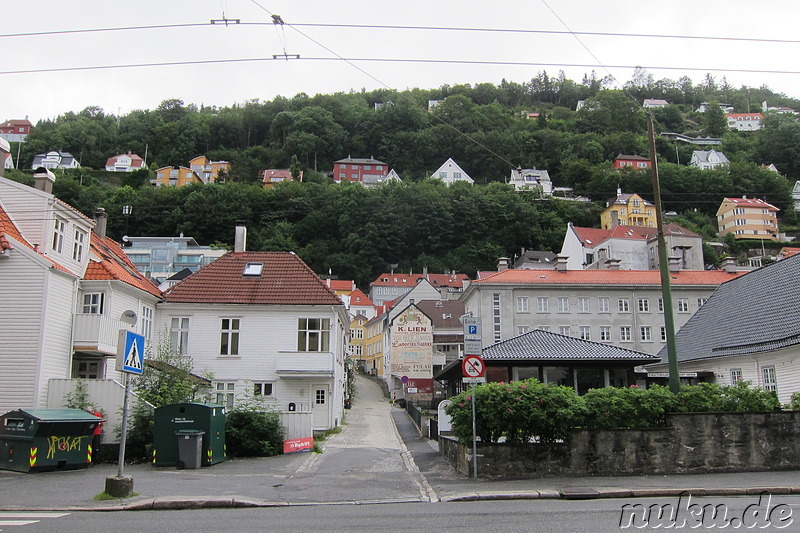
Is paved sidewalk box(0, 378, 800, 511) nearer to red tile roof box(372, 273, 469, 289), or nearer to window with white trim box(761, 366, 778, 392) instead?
window with white trim box(761, 366, 778, 392)

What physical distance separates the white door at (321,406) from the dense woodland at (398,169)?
159 ft

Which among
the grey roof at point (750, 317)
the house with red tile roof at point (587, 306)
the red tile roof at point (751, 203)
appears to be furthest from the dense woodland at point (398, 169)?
the grey roof at point (750, 317)

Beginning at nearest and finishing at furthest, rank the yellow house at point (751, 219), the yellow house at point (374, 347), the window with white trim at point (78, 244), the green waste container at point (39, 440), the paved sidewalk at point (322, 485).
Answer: the paved sidewalk at point (322, 485) < the green waste container at point (39, 440) < the window with white trim at point (78, 244) < the yellow house at point (374, 347) < the yellow house at point (751, 219)

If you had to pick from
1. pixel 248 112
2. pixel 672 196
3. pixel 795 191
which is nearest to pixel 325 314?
pixel 672 196

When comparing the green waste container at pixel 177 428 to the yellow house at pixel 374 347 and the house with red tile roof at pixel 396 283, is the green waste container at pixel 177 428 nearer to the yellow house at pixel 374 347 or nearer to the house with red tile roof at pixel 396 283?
the yellow house at pixel 374 347

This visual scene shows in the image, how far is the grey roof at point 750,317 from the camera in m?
22.3

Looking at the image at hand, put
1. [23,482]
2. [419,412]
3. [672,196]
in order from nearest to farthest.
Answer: [23,482]
[419,412]
[672,196]

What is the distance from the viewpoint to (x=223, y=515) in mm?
10500

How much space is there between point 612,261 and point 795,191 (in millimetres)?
81030

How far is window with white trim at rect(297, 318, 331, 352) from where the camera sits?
27953 mm

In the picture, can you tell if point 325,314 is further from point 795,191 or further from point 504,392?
point 795,191

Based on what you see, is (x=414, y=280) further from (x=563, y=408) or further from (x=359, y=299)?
(x=563, y=408)

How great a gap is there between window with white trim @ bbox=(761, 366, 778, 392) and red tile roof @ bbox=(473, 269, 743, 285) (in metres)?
30.6

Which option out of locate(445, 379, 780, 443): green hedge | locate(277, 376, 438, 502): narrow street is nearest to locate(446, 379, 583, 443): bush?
locate(445, 379, 780, 443): green hedge
